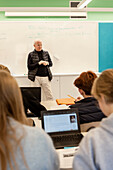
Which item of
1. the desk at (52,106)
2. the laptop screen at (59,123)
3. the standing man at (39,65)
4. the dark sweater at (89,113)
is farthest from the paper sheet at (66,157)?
the standing man at (39,65)

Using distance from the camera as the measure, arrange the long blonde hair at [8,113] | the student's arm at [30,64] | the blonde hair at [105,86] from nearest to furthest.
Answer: the long blonde hair at [8,113]
the blonde hair at [105,86]
the student's arm at [30,64]

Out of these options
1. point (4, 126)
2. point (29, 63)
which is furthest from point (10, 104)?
point (29, 63)

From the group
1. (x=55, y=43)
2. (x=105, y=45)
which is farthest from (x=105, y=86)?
(x=105, y=45)

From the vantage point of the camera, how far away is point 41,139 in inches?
36.5

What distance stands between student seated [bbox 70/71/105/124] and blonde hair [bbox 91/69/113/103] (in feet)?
1.92

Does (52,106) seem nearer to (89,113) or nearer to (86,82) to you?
(86,82)

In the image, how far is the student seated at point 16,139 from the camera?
0.87 metres

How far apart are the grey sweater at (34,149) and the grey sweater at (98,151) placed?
0.45 ft

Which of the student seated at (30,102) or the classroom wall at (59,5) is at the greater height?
the classroom wall at (59,5)

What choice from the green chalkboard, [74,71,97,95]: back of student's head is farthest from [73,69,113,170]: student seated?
the green chalkboard

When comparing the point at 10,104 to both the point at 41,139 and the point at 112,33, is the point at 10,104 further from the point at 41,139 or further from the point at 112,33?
the point at 112,33

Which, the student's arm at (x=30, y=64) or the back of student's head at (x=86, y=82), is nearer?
the back of student's head at (x=86, y=82)

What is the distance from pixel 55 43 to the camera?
5227 millimetres

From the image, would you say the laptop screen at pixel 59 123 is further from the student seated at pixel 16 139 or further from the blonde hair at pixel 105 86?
the student seated at pixel 16 139
